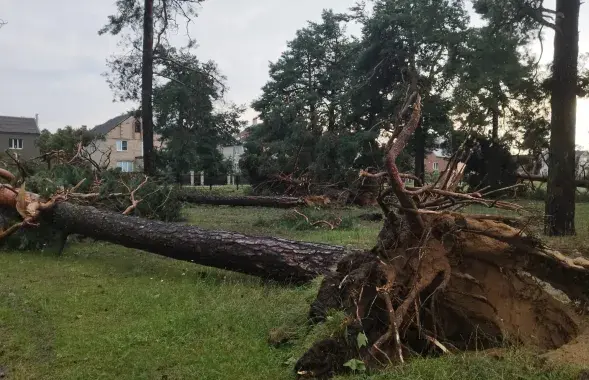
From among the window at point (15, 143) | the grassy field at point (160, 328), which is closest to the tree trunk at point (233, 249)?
the grassy field at point (160, 328)

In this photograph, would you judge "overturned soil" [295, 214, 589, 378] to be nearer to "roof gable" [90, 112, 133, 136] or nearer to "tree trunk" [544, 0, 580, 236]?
"tree trunk" [544, 0, 580, 236]

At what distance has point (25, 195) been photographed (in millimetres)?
9039

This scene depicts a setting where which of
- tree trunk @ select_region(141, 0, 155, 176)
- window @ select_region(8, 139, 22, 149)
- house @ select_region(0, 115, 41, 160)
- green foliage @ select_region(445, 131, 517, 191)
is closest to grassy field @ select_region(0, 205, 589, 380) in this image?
tree trunk @ select_region(141, 0, 155, 176)

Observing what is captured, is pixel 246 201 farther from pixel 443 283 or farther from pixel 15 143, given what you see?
pixel 15 143

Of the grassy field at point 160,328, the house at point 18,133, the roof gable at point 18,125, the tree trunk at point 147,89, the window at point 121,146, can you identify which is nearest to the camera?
the grassy field at point 160,328

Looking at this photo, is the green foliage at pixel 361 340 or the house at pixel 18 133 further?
the house at pixel 18 133

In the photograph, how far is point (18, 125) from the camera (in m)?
57.2

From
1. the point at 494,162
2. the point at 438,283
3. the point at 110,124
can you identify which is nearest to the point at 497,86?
the point at 494,162

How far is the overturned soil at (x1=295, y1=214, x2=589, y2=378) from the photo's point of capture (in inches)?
137

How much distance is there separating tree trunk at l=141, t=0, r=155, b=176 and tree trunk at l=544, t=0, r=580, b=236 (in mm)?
13714

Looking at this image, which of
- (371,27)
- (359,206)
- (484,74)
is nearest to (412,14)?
(371,27)

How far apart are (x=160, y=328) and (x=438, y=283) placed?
2400 millimetres

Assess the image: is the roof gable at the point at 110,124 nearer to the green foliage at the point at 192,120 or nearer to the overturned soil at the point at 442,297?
the green foliage at the point at 192,120

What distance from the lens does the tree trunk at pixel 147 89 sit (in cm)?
1953
